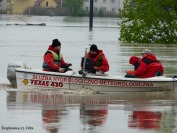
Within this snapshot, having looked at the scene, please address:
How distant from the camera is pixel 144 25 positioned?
52.3 metres

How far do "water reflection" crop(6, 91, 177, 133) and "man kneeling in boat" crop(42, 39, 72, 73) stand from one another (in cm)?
62

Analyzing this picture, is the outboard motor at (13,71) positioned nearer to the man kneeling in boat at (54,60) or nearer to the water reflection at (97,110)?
the man kneeling in boat at (54,60)

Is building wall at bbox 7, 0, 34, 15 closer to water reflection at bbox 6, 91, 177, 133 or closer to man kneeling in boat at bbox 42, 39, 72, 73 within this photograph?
man kneeling in boat at bbox 42, 39, 72, 73

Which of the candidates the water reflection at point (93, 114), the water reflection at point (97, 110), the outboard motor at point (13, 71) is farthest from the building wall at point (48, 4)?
the water reflection at point (93, 114)

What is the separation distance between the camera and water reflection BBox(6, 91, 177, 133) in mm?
14961

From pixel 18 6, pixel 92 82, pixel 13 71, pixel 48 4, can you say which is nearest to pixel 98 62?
pixel 92 82

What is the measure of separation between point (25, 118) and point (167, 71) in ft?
44.3

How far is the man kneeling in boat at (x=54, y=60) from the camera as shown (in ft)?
69.9

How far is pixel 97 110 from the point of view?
1752 centimetres

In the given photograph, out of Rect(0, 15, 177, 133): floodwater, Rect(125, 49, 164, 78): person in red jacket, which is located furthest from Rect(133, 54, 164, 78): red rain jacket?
Rect(0, 15, 177, 133): floodwater

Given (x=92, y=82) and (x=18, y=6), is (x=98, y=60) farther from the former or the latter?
(x=18, y=6)

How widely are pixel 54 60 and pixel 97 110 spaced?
14.4 ft

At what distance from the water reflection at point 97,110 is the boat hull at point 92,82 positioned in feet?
0.64

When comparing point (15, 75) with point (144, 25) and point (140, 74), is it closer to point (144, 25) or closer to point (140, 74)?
point (140, 74)
